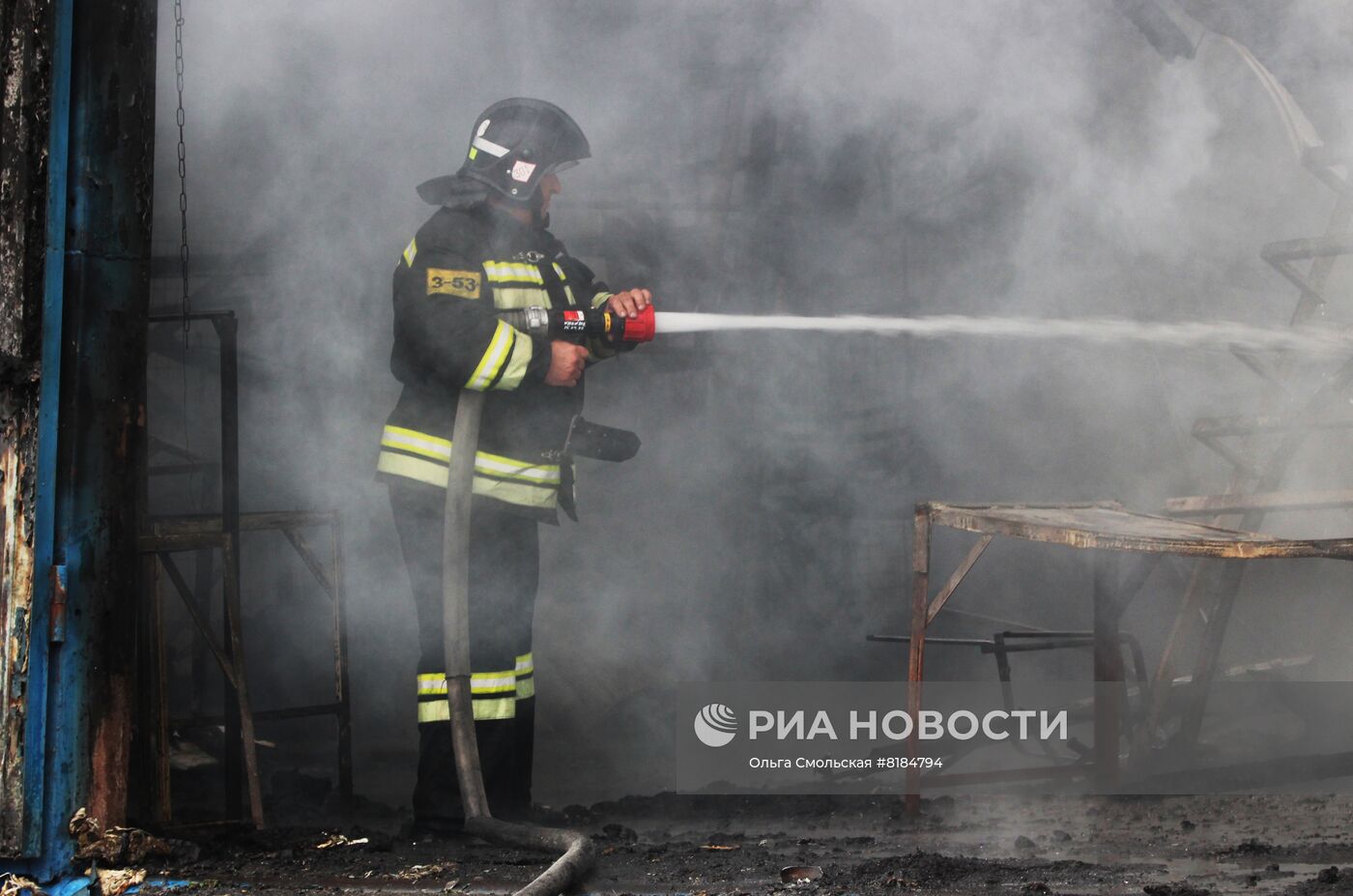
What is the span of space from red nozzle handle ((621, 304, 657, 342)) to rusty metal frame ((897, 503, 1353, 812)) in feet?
3.42

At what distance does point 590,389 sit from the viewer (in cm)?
572

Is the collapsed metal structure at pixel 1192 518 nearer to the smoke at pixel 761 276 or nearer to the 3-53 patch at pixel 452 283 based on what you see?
the smoke at pixel 761 276

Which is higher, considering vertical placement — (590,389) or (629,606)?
(590,389)

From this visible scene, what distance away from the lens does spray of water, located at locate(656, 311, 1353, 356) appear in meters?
3.98

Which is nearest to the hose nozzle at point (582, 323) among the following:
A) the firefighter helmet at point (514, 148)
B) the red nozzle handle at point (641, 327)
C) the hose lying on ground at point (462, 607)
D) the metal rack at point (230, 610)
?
the red nozzle handle at point (641, 327)

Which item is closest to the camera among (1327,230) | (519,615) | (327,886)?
(327,886)

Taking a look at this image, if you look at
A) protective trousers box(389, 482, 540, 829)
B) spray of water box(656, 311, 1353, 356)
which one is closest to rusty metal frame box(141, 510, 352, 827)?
protective trousers box(389, 482, 540, 829)

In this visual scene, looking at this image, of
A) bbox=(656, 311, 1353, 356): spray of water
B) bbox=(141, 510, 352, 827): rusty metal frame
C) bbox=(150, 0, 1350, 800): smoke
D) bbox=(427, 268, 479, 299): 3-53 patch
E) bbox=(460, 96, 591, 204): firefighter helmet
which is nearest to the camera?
bbox=(427, 268, 479, 299): 3-53 patch

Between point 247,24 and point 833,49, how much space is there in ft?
7.43

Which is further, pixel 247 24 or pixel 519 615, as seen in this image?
pixel 247 24

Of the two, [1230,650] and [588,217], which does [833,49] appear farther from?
[1230,650]

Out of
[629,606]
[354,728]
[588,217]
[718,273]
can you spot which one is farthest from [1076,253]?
[354,728]

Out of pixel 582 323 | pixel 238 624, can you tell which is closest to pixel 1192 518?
pixel 582 323

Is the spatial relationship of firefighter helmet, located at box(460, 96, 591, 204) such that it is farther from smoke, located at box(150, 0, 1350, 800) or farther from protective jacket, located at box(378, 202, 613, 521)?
smoke, located at box(150, 0, 1350, 800)
